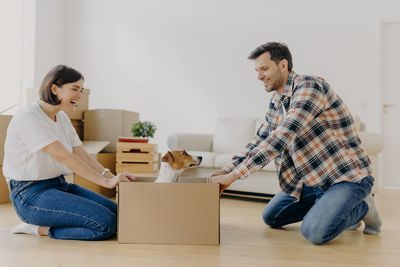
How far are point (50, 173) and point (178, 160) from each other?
0.68 metres

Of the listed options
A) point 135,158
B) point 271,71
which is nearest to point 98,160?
point 135,158

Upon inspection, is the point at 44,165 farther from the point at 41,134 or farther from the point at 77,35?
the point at 77,35

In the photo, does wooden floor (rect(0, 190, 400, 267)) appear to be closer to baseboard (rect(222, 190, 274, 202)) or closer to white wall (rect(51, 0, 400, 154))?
baseboard (rect(222, 190, 274, 202))

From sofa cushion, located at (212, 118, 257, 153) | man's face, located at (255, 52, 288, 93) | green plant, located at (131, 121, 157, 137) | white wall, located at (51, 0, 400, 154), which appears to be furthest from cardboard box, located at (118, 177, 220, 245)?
white wall, located at (51, 0, 400, 154)

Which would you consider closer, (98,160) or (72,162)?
(72,162)

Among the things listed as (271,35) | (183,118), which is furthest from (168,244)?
(271,35)

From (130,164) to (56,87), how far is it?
159cm

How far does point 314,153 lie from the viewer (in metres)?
1.88

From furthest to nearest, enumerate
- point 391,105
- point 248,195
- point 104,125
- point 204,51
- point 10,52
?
point 204,51
point 10,52
point 391,105
point 104,125
point 248,195

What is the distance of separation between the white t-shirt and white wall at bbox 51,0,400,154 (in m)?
3.02

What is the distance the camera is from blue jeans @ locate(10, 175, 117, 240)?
1.80m

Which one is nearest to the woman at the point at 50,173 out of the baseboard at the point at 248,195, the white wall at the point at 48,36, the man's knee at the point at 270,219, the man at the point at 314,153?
the man at the point at 314,153


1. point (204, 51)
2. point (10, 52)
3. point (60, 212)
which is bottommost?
point (60, 212)

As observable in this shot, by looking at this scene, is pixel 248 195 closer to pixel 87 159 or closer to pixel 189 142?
pixel 189 142
